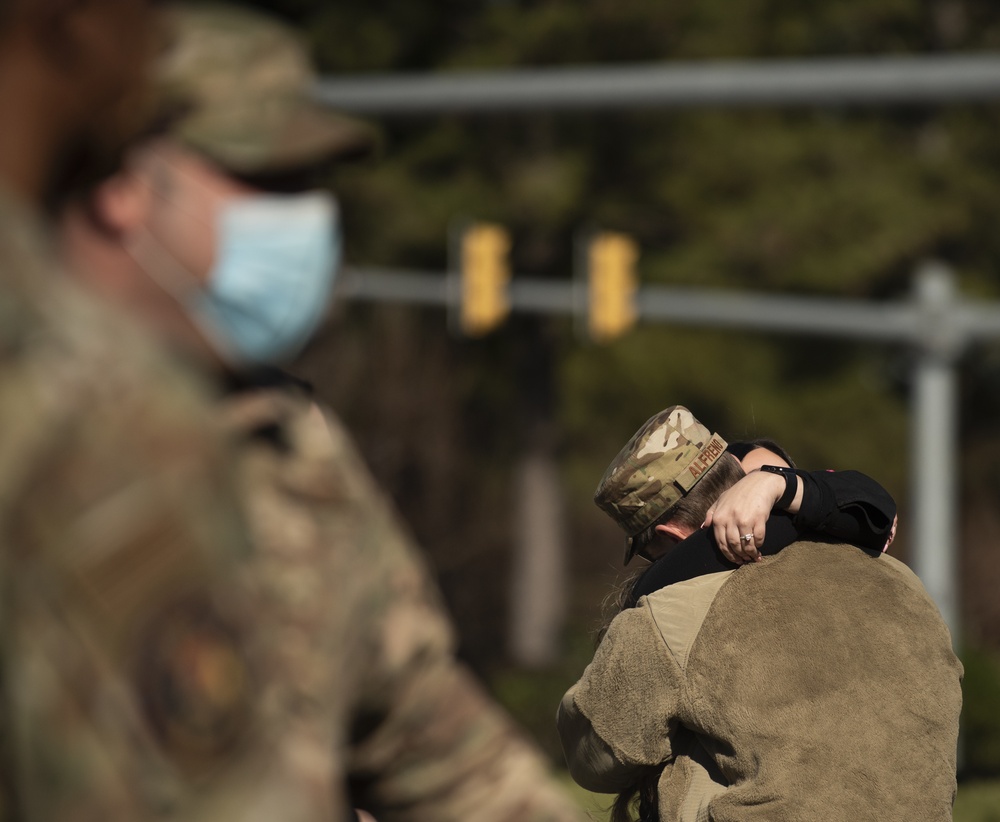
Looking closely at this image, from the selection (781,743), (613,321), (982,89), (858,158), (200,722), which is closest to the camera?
(200,722)

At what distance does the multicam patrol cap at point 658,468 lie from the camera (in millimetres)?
3670

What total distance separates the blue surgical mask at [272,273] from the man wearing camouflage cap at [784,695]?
1058mm

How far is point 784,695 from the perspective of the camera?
339 centimetres

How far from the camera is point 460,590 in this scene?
26.5m

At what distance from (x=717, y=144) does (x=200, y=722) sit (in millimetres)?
23642

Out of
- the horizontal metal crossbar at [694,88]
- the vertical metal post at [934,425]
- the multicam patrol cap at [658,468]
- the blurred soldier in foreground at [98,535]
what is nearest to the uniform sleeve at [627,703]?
the multicam patrol cap at [658,468]

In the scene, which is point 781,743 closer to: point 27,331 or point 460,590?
point 27,331

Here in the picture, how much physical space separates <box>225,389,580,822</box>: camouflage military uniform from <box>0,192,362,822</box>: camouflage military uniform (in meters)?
0.34

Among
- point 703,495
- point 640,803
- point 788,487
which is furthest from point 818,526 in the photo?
point 640,803

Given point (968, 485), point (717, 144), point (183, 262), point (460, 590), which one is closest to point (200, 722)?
point (183, 262)

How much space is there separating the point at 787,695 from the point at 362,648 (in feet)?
5.05

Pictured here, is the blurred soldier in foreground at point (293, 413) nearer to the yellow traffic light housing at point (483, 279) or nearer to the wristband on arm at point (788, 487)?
the wristband on arm at point (788, 487)

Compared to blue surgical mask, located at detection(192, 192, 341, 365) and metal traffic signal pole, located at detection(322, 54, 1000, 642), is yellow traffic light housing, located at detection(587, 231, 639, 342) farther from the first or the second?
blue surgical mask, located at detection(192, 192, 341, 365)

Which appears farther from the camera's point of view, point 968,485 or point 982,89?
point 968,485
